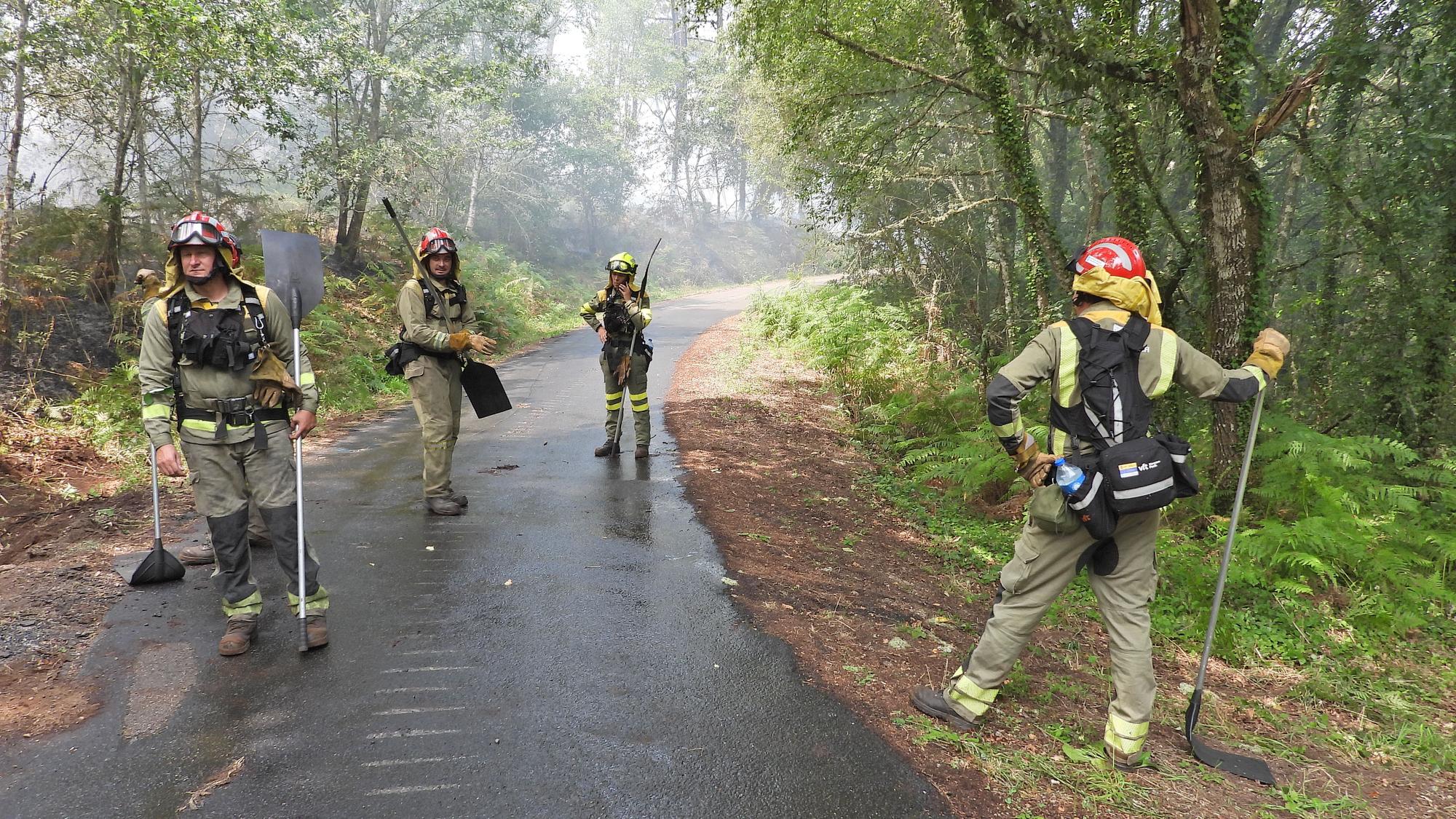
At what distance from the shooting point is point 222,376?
392cm

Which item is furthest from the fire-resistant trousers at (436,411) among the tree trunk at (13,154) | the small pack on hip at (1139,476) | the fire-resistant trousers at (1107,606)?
the tree trunk at (13,154)

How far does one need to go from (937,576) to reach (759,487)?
2219mm

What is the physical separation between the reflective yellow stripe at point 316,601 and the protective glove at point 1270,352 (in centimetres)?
496

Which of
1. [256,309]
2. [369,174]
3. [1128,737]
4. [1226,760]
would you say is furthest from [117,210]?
[1226,760]

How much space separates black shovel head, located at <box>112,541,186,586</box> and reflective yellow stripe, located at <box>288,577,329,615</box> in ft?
3.66

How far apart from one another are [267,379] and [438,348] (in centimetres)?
196

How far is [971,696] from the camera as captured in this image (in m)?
3.61

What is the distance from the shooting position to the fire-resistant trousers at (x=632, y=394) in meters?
7.91

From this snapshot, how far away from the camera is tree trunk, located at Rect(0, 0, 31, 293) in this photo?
890 centimetres

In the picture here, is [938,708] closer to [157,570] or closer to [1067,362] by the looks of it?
[1067,362]

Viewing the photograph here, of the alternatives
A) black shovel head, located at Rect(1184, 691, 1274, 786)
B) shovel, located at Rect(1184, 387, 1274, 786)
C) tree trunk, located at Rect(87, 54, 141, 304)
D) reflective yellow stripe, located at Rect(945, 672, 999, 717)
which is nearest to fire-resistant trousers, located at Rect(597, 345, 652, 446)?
reflective yellow stripe, located at Rect(945, 672, 999, 717)

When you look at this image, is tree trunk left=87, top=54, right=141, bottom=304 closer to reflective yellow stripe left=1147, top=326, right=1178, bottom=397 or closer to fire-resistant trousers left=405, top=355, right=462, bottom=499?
fire-resistant trousers left=405, top=355, right=462, bottom=499

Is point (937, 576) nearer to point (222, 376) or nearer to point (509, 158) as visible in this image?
point (222, 376)

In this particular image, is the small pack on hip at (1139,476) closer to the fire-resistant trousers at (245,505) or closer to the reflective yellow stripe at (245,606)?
the fire-resistant trousers at (245,505)
